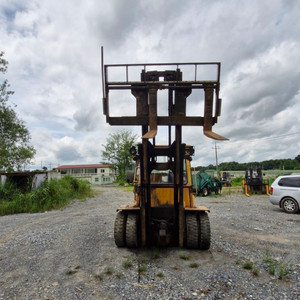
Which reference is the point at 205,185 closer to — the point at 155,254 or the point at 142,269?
the point at 155,254

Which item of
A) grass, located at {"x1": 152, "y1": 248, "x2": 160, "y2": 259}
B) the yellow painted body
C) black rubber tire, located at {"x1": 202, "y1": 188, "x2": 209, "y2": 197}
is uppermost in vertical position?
the yellow painted body

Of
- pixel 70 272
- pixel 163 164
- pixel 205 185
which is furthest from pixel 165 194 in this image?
pixel 205 185

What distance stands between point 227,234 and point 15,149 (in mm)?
23905

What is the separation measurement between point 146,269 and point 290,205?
28.5 ft

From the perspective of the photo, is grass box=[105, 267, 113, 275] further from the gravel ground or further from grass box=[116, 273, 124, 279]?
grass box=[116, 273, 124, 279]

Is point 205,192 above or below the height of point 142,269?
below

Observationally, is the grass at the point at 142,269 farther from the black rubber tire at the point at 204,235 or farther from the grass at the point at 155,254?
the black rubber tire at the point at 204,235

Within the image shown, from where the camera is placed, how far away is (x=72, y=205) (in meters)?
14.7

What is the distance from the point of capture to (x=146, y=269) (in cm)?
423

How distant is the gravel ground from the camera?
3.51m

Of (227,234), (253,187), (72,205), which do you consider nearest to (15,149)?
A: (72,205)

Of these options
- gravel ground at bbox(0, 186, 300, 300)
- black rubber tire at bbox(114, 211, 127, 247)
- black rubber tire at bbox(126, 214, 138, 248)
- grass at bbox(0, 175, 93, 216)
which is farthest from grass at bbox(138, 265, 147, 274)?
grass at bbox(0, 175, 93, 216)

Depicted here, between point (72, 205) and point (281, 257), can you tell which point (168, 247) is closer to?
point (281, 257)

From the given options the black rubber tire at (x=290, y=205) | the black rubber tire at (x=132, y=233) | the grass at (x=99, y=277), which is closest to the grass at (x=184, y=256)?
the black rubber tire at (x=132, y=233)
